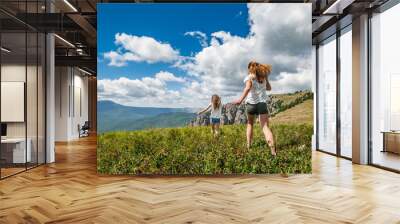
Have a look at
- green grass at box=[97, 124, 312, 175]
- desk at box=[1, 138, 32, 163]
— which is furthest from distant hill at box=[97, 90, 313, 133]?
desk at box=[1, 138, 32, 163]

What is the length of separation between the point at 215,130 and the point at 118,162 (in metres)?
1.67

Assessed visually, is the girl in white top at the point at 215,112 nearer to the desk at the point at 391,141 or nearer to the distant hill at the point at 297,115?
the distant hill at the point at 297,115

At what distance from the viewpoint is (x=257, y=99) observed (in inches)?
247

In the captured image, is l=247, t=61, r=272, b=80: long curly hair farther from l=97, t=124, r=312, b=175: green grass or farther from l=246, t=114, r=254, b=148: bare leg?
l=97, t=124, r=312, b=175: green grass

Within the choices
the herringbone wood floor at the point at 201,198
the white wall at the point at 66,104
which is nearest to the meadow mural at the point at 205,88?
the herringbone wood floor at the point at 201,198

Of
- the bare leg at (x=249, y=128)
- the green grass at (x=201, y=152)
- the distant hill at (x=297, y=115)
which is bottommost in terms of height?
the green grass at (x=201, y=152)

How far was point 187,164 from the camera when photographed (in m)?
6.30

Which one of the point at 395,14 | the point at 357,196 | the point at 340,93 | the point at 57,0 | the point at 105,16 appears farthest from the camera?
the point at 340,93

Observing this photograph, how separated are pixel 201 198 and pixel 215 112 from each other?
1850 mm

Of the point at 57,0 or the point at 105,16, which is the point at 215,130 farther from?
the point at 57,0

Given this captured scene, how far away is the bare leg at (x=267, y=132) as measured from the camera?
627 cm

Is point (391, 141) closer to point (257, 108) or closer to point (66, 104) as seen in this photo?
point (257, 108)

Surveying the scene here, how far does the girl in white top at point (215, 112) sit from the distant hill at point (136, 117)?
0.33 m

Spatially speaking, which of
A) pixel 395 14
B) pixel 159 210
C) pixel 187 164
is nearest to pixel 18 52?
pixel 187 164
